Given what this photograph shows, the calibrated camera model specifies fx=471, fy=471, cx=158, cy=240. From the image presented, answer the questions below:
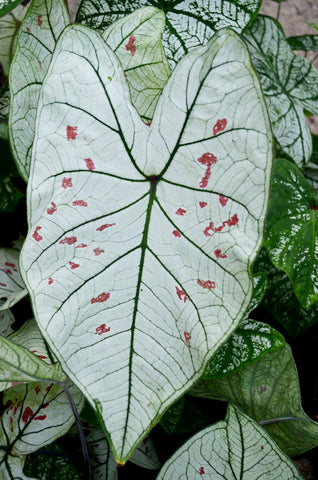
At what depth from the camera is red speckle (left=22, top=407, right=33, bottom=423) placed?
0.88m

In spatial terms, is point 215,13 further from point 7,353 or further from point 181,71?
point 7,353

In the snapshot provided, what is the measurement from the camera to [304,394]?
1.32 meters

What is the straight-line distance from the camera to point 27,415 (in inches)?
34.8

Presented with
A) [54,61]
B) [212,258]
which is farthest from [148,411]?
[54,61]

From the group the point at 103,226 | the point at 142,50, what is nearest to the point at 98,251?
the point at 103,226

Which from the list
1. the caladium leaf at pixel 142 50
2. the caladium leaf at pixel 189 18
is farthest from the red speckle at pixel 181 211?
the caladium leaf at pixel 189 18

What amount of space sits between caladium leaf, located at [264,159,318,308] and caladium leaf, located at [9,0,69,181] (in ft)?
1.76

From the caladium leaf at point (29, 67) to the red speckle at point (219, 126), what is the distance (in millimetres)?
396

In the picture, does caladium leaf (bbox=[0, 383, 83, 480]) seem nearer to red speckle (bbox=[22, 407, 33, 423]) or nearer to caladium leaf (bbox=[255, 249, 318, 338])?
red speckle (bbox=[22, 407, 33, 423])

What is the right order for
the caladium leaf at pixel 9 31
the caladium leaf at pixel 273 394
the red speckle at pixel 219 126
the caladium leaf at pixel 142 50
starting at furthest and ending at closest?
the caladium leaf at pixel 9 31 → the caladium leaf at pixel 273 394 → the caladium leaf at pixel 142 50 → the red speckle at pixel 219 126

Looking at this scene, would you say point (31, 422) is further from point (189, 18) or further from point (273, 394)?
point (189, 18)

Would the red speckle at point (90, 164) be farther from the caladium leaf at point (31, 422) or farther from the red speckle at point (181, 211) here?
the caladium leaf at point (31, 422)

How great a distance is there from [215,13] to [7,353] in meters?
0.74

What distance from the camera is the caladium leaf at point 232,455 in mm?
774
